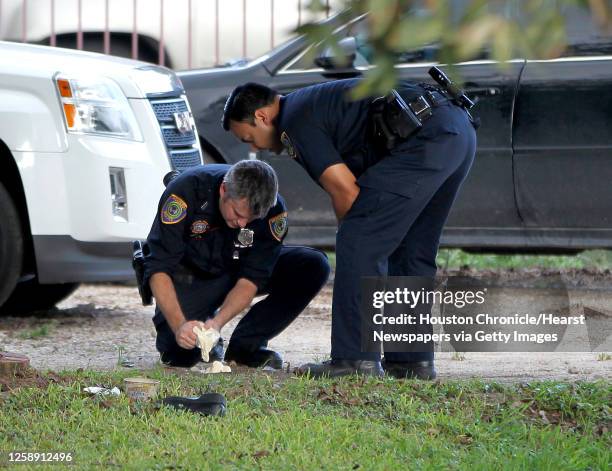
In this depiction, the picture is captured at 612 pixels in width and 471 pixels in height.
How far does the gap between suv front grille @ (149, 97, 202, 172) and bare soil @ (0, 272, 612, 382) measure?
96cm

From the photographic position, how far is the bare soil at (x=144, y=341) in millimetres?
5246

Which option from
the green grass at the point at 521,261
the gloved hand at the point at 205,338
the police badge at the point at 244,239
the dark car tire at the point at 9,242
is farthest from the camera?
the green grass at the point at 521,261

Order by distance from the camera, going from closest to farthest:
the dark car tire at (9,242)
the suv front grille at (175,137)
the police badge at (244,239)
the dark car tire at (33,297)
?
the police badge at (244,239), the dark car tire at (9,242), the suv front grille at (175,137), the dark car tire at (33,297)

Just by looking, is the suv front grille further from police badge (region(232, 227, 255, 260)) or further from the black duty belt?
the black duty belt

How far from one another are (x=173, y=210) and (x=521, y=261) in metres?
4.87

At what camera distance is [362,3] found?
1.81m

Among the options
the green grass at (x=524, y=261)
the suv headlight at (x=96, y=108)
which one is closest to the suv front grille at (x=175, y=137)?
the suv headlight at (x=96, y=108)

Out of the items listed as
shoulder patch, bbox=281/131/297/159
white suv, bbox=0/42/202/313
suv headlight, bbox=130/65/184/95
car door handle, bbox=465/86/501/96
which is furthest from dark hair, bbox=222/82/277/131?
car door handle, bbox=465/86/501/96

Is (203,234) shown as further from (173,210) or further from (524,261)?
(524,261)

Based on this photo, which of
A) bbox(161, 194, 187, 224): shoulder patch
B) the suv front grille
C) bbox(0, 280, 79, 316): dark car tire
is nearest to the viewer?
bbox(161, 194, 187, 224): shoulder patch

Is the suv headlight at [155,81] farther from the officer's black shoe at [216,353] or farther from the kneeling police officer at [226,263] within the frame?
the officer's black shoe at [216,353]

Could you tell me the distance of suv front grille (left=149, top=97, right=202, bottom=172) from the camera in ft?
20.8

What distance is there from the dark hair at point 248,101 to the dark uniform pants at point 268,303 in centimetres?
86

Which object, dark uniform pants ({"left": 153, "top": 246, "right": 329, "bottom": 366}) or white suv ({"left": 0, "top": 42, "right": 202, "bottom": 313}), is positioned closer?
dark uniform pants ({"left": 153, "top": 246, "right": 329, "bottom": 366})
